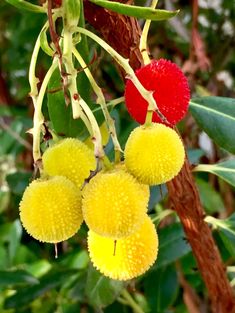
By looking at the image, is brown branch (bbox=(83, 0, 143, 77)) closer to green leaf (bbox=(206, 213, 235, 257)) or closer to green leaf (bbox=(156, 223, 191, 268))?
green leaf (bbox=(206, 213, 235, 257))

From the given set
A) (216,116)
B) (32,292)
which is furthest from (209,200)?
(216,116)

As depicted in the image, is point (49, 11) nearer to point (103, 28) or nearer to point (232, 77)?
point (103, 28)

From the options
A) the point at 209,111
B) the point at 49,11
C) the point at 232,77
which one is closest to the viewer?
the point at 49,11

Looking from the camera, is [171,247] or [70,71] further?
[171,247]

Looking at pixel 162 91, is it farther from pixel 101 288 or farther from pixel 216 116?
pixel 101 288

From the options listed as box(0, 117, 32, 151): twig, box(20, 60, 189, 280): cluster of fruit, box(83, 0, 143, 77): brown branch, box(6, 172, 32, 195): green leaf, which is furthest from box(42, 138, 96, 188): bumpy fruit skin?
box(0, 117, 32, 151): twig

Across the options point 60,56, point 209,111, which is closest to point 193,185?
point 209,111

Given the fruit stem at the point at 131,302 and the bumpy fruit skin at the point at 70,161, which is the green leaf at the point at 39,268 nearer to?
the fruit stem at the point at 131,302
